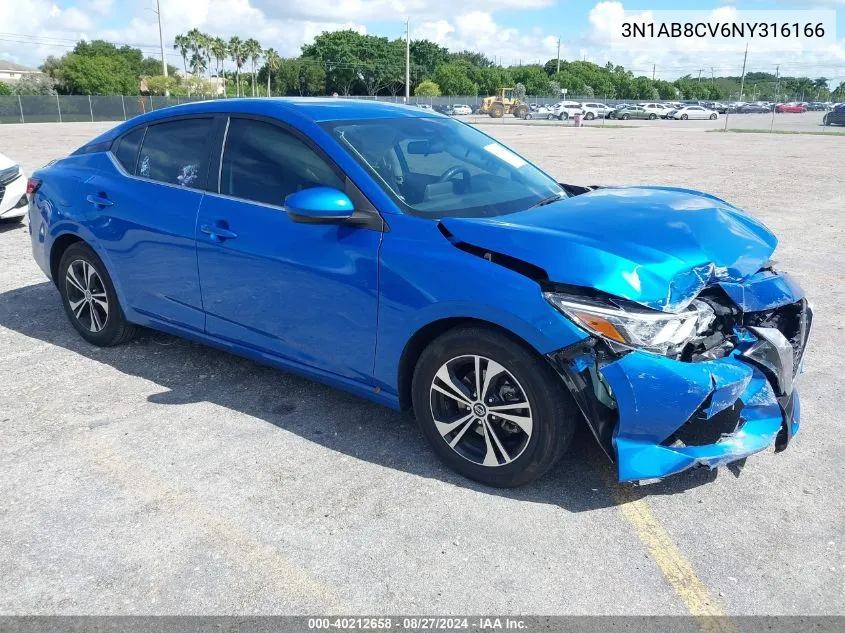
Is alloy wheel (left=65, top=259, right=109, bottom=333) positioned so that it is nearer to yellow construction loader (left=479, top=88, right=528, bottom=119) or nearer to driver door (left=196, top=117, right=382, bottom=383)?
driver door (left=196, top=117, right=382, bottom=383)

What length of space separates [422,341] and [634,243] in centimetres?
105

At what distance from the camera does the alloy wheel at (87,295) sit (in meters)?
4.88

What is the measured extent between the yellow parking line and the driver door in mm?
1375

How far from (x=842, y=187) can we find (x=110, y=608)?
49.6 feet

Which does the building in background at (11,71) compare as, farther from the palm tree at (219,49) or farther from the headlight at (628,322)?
the headlight at (628,322)

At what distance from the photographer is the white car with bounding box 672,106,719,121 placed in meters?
57.3

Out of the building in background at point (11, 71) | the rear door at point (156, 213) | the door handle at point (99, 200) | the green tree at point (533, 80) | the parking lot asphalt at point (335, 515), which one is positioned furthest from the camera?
the building in background at point (11, 71)

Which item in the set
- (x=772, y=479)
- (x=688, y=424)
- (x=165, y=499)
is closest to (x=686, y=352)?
(x=688, y=424)

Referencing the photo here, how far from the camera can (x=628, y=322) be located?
9.25ft

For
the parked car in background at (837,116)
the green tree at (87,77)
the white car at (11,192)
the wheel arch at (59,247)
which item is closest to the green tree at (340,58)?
the green tree at (87,77)

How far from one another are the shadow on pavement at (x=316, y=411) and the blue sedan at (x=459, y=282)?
0.23 meters

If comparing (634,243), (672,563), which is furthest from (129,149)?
(672,563)

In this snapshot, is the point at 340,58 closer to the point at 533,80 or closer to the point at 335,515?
the point at 533,80

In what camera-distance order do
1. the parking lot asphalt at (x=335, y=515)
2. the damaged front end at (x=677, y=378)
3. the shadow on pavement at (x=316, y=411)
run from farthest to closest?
the shadow on pavement at (x=316, y=411) → the damaged front end at (x=677, y=378) → the parking lot asphalt at (x=335, y=515)
